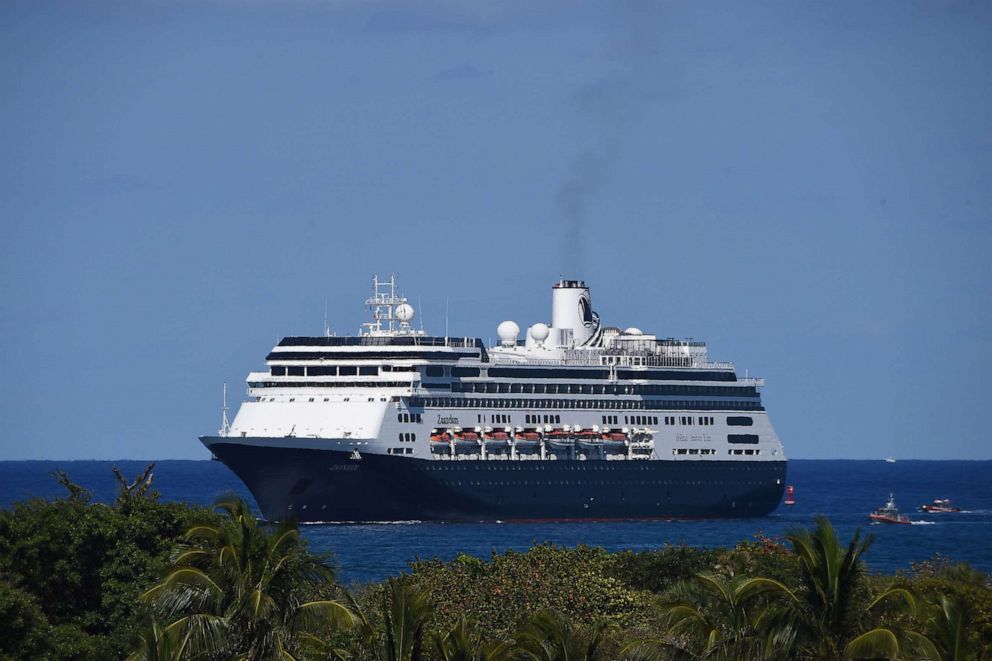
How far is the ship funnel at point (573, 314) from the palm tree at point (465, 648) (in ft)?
234

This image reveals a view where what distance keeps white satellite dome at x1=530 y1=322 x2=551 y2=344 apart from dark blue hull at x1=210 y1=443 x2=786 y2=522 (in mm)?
7706

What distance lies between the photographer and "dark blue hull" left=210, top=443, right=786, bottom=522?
3292 inches

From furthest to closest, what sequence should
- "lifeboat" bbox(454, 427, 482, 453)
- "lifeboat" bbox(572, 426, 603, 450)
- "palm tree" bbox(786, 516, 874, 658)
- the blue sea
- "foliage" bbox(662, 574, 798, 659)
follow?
"lifeboat" bbox(572, 426, 603, 450) < "lifeboat" bbox(454, 427, 482, 453) < the blue sea < "foliage" bbox(662, 574, 798, 659) < "palm tree" bbox(786, 516, 874, 658)

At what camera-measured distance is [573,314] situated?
→ 9988 centimetres

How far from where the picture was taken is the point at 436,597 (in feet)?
129

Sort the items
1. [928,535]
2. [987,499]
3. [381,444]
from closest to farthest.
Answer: [381,444]
[928,535]
[987,499]

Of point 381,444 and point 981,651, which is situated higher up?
point 381,444

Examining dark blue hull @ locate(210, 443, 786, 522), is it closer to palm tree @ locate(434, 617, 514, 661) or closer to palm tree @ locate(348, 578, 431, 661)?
palm tree @ locate(434, 617, 514, 661)

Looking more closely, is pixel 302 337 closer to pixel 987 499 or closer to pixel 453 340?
pixel 453 340

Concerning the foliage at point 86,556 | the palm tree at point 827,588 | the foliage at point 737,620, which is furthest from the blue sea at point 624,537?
the palm tree at point 827,588

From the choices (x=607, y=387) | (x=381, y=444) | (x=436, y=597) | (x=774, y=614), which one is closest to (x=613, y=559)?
(x=436, y=597)

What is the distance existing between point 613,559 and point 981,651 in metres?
15.9

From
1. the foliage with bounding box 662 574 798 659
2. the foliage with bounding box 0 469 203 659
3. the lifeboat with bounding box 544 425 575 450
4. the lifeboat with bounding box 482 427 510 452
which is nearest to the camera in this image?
the foliage with bounding box 662 574 798 659

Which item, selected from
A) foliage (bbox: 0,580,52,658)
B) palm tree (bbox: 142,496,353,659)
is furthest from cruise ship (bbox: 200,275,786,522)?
palm tree (bbox: 142,496,353,659)
